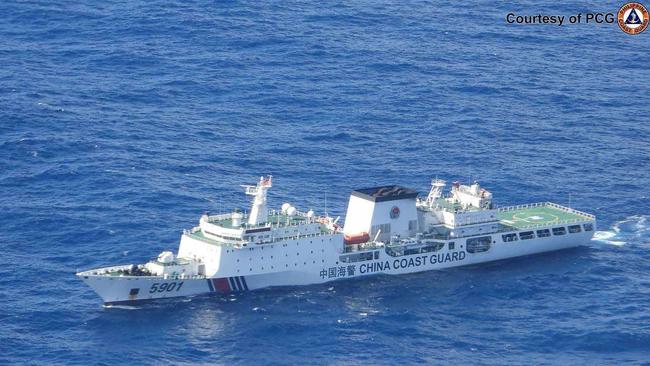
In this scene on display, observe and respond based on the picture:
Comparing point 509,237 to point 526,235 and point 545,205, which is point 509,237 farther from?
point 545,205

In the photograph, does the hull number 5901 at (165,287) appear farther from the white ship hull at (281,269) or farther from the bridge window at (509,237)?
the bridge window at (509,237)

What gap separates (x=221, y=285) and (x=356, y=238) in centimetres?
1903

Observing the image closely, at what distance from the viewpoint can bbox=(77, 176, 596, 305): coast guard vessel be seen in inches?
6496

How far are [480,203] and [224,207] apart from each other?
3333cm

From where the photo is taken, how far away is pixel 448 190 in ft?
639

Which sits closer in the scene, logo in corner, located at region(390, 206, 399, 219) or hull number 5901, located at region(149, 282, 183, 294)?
hull number 5901, located at region(149, 282, 183, 294)

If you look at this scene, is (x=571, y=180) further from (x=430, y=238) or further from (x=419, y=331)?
(x=419, y=331)

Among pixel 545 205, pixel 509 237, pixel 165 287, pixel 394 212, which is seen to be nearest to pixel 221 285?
pixel 165 287

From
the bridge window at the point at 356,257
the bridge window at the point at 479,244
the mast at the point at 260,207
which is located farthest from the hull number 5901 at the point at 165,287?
the bridge window at the point at 479,244

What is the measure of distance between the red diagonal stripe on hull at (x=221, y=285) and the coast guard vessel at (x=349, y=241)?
116mm

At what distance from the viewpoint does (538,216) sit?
187 metres

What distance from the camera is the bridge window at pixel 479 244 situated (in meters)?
180

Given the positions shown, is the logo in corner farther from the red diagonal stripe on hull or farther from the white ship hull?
the red diagonal stripe on hull

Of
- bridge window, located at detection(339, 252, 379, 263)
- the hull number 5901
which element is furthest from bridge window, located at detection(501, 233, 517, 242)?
the hull number 5901
